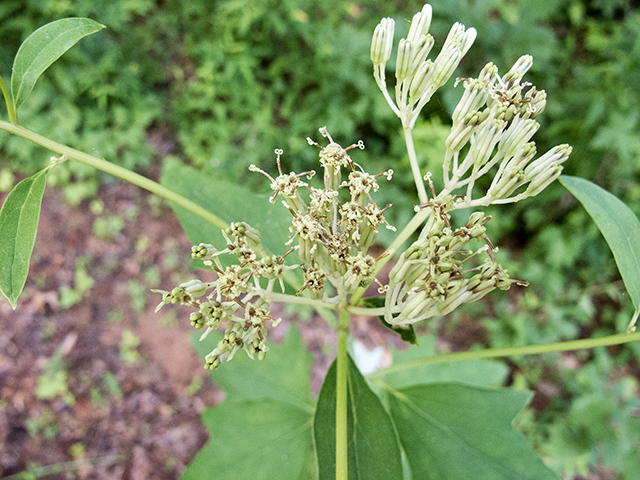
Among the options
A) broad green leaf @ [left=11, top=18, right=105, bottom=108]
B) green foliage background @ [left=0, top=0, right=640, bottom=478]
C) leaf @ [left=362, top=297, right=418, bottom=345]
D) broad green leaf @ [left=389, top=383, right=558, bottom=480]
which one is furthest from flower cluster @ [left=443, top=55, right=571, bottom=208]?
green foliage background @ [left=0, top=0, right=640, bottom=478]

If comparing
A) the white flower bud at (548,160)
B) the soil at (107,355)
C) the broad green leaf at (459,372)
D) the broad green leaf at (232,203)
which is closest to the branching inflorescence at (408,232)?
the white flower bud at (548,160)

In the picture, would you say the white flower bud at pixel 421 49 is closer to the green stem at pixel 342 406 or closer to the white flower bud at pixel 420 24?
the white flower bud at pixel 420 24

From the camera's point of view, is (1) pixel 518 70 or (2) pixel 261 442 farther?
(2) pixel 261 442

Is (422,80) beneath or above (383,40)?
beneath

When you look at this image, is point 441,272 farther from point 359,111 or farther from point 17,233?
point 359,111

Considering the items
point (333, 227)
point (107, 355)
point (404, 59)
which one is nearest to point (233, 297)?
point (333, 227)

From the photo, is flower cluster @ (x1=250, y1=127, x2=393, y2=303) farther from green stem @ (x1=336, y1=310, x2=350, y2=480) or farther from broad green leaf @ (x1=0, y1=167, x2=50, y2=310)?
broad green leaf @ (x1=0, y1=167, x2=50, y2=310)
